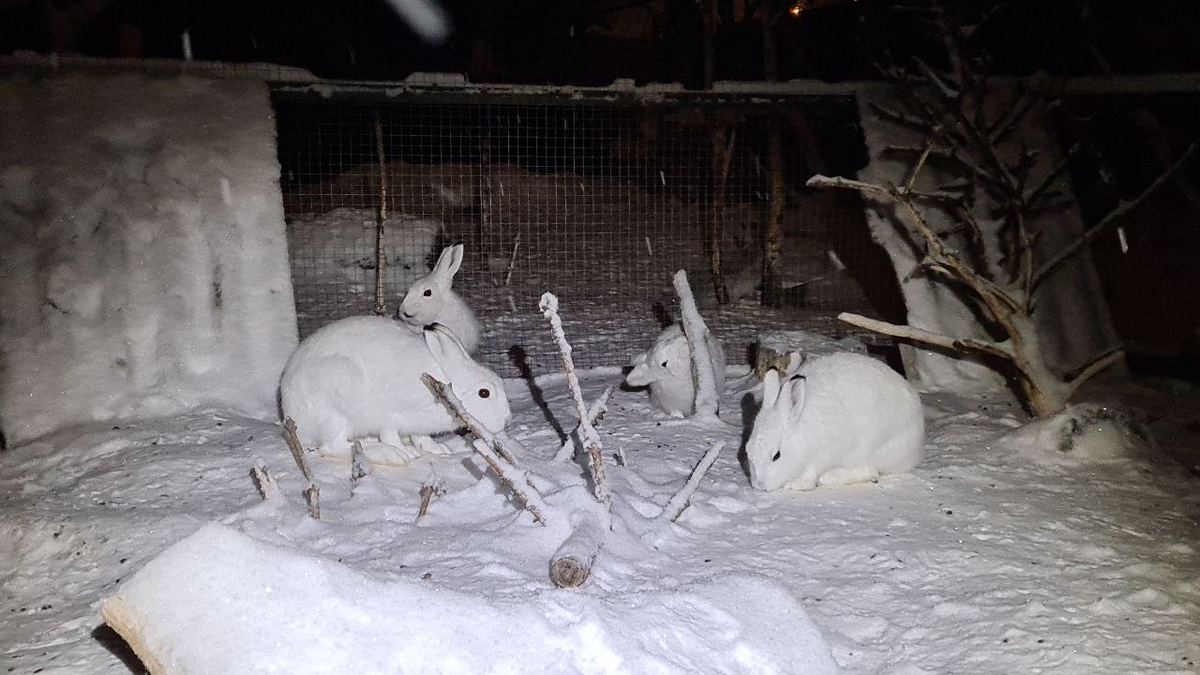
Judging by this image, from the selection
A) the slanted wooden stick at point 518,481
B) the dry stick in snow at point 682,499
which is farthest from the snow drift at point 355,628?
the dry stick in snow at point 682,499

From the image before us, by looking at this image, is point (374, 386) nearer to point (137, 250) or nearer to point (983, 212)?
point (137, 250)

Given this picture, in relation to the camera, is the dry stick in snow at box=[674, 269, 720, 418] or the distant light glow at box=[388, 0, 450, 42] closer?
the dry stick in snow at box=[674, 269, 720, 418]

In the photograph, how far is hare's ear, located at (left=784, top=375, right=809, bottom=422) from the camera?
4.49 meters

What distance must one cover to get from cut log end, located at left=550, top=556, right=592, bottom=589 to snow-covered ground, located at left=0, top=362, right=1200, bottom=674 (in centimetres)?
9

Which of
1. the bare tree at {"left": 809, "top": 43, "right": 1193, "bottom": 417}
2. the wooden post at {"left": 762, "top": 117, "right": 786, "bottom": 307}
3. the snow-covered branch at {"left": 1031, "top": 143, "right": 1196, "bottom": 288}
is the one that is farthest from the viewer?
the wooden post at {"left": 762, "top": 117, "right": 786, "bottom": 307}

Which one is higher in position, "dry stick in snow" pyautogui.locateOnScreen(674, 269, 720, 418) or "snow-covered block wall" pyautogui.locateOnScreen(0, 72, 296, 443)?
"snow-covered block wall" pyautogui.locateOnScreen(0, 72, 296, 443)

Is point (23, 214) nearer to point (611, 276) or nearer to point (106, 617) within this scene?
point (106, 617)

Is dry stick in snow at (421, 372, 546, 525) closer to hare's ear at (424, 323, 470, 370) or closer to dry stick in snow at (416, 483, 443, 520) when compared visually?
dry stick in snow at (416, 483, 443, 520)

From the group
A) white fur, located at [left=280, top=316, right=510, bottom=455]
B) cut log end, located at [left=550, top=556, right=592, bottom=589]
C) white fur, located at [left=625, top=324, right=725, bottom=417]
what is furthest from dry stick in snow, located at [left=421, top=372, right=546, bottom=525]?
white fur, located at [left=625, top=324, right=725, bottom=417]

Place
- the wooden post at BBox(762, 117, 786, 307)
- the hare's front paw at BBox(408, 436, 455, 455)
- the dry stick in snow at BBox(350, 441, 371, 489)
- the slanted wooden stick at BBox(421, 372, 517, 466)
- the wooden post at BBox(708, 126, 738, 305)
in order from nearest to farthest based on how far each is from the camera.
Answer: the slanted wooden stick at BBox(421, 372, 517, 466) → the dry stick in snow at BBox(350, 441, 371, 489) → the hare's front paw at BBox(408, 436, 455, 455) → the wooden post at BBox(762, 117, 786, 307) → the wooden post at BBox(708, 126, 738, 305)

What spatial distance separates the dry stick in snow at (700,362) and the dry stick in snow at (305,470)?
109 inches

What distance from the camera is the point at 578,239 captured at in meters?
12.7

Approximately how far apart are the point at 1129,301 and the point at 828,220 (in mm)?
4082

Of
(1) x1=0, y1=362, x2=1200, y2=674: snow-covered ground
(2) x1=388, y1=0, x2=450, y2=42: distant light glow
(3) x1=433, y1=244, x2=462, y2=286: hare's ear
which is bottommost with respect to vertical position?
(1) x1=0, y1=362, x2=1200, y2=674: snow-covered ground
